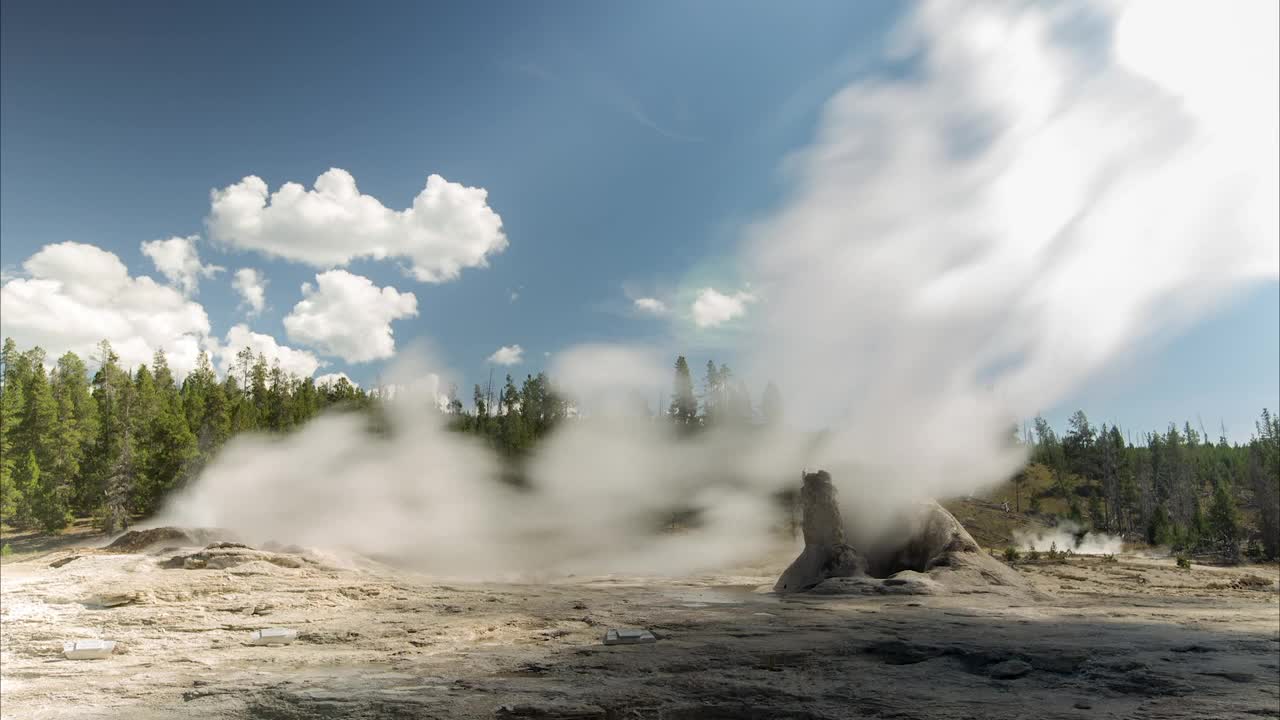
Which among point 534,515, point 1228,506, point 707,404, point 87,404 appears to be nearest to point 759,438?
point 707,404

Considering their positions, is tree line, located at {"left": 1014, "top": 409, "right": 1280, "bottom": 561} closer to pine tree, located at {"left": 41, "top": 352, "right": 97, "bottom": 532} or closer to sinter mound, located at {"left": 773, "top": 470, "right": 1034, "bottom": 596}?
sinter mound, located at {"left": 773, "top": 470, "right": 1034, "bottom": 596}

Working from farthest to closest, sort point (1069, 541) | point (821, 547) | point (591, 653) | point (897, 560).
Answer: point (1069, 541) → point (897, 560) → point (821, 547) → point (591, 653)

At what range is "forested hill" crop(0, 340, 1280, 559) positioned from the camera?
59.4m

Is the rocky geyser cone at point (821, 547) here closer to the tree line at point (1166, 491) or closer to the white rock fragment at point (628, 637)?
the white rock fragment at point (628, 637)

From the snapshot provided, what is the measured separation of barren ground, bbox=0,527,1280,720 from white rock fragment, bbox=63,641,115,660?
0.36 metres

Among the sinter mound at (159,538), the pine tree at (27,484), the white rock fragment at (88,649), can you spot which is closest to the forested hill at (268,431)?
the pine tree at (27,484)

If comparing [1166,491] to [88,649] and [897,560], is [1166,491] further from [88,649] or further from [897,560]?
[88,649]

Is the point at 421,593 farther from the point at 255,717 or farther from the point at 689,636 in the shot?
the point at 255,717

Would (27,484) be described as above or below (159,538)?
above

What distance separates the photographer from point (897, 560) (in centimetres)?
3225

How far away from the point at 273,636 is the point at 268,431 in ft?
188

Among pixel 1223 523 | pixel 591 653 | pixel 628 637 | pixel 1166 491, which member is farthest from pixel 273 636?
pixel 1166 491

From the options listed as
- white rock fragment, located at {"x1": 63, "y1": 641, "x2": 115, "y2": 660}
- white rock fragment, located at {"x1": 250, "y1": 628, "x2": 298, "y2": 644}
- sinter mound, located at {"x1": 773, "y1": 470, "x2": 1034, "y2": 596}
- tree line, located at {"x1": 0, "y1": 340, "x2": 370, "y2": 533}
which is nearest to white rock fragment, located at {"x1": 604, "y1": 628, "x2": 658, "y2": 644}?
white rock fragment, located at {"x1": 250, "y1": 628, "x2": 298, "y2": 644}

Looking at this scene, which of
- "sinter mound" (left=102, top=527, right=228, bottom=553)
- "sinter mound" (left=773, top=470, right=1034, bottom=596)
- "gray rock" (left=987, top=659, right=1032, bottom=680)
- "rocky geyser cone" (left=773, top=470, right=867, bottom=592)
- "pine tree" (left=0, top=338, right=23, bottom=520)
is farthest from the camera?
"pine tree" (left=0, top=338, right=23, bottom=520)
